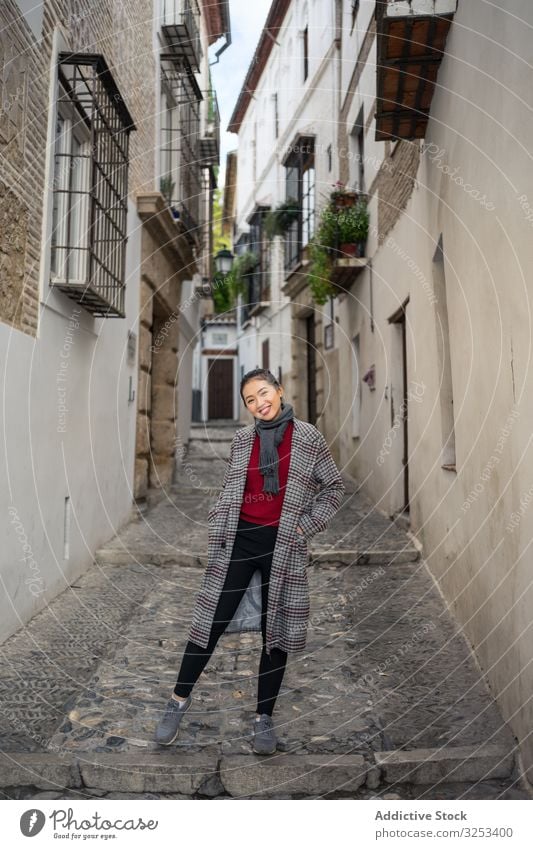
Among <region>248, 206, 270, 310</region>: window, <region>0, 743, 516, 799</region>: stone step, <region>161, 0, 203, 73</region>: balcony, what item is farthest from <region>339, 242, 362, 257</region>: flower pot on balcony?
<region>0, 743, 516, 799</region>: stone step

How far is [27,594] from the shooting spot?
17.3ft

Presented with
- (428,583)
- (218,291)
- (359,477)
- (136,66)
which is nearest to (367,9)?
(136,66)

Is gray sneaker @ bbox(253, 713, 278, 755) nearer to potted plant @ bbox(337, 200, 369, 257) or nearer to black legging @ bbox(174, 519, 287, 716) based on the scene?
black legging @ bbox(174, 519, 287, 716)

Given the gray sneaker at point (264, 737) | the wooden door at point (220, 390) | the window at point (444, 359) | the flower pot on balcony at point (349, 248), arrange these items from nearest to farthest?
the gray sneaker at point (264, 737) < the window at point (444, 359) < the flower pot on balcony at point (349, 248) < the wooden door at point (220, 390)

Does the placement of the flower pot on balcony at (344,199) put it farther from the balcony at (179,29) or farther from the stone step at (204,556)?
the stone step at (204,556)

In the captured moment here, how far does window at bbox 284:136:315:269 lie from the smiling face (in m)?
11.3

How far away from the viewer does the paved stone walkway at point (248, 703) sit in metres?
3.19

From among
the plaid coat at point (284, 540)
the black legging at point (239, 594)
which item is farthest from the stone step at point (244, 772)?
the plaid coat at point (284, 540)

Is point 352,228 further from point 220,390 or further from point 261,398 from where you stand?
point 220,390

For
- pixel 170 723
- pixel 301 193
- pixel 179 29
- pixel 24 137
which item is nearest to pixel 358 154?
pixel 179 29

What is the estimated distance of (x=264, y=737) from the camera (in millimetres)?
3383

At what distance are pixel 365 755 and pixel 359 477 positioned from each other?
816cm
